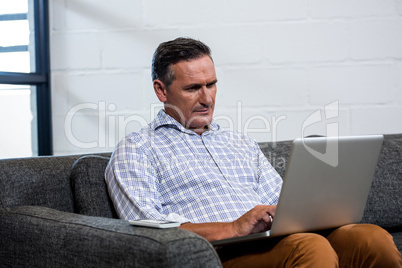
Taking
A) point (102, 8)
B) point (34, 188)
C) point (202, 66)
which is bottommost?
point (34, 188)

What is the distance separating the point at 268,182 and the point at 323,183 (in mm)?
541

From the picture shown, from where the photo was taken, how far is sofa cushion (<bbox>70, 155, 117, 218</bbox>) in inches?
72.8

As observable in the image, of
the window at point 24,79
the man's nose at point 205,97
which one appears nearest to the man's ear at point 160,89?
the man's nose at point 205,97

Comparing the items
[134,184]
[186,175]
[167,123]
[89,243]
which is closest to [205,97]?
[167,123]

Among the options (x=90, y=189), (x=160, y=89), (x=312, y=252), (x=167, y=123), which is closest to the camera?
(x=312, y=252)

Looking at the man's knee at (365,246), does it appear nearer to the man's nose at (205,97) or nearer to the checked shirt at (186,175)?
the checked shirt at (186,175)

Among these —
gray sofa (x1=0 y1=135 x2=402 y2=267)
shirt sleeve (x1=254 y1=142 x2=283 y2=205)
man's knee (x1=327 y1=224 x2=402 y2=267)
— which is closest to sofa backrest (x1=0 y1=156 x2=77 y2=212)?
gray sofa (x1=0 y1=135 x2=402 y2=267)

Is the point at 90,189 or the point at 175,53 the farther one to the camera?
the point at 175,53

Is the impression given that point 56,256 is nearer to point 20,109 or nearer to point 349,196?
point 349,196

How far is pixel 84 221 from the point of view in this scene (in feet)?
4.89

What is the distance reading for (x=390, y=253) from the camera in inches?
67.7

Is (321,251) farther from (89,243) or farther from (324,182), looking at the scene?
(89,243)

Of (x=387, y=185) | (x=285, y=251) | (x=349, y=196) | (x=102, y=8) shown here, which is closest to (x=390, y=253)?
(x=349, y=196)

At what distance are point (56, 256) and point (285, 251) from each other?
597mm
